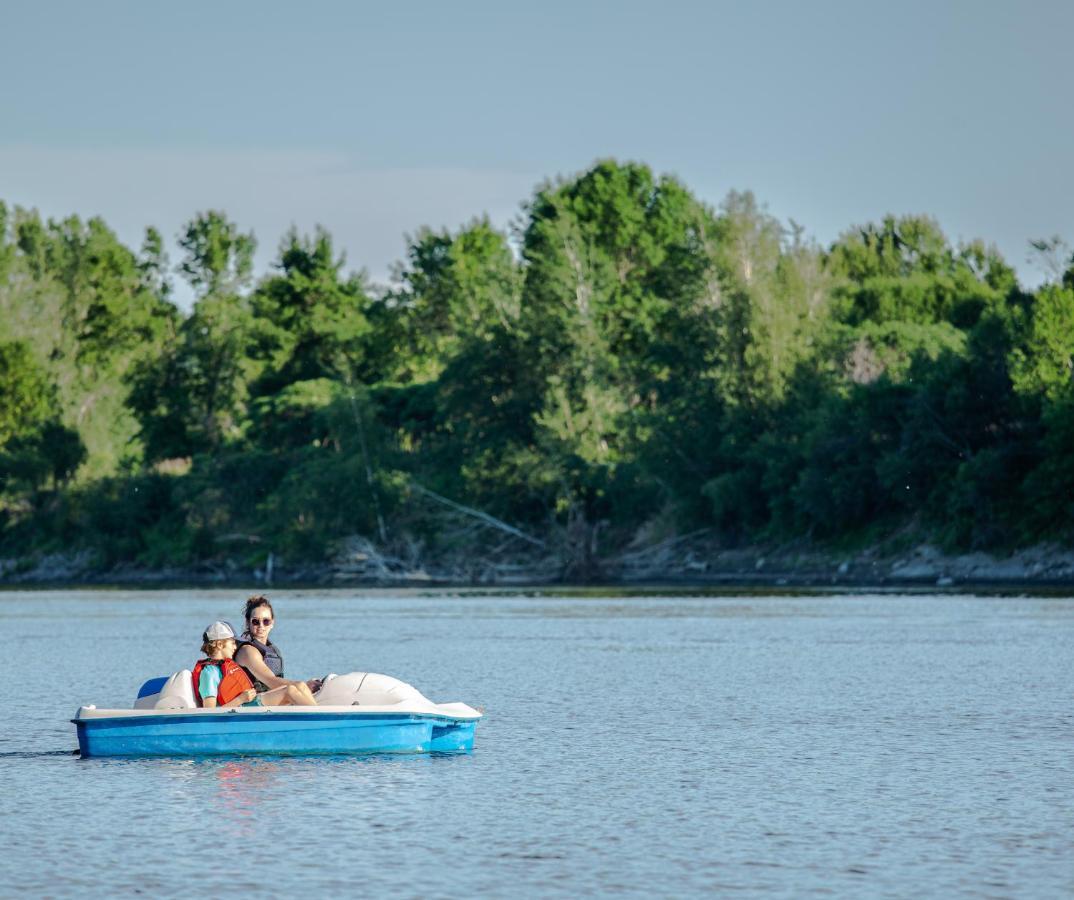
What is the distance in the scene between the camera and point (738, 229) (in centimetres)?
10069

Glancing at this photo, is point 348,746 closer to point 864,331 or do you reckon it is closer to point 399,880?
point 399,880

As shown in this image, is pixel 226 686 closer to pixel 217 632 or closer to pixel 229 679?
pixel 229 679

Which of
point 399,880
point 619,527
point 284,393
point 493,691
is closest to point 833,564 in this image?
point 619,527

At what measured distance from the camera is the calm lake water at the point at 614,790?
53.1 ft

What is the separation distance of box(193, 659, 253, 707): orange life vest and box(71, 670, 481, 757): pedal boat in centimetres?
27

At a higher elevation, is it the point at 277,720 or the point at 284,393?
the point at 284,393

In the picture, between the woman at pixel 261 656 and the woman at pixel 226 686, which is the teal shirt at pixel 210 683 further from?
the woman at pixel 261 656

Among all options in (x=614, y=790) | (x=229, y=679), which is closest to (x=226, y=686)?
(x=229, y=679)

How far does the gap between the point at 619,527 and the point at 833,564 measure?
15730 millimetres

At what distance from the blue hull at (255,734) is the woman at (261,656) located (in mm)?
366

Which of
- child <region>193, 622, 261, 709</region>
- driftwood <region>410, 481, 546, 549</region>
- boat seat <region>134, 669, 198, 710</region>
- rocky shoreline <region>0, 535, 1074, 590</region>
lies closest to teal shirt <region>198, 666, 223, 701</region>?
child <region>193, 622, 261, 709</region>

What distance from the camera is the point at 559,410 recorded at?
105 meters

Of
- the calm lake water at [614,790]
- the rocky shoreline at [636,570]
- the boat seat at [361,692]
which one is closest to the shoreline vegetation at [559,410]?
the rocky shoreline at [636,570]

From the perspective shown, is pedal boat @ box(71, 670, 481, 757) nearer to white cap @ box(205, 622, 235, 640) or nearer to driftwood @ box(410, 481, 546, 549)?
white cap @ box(205, 622, 235, 640)
